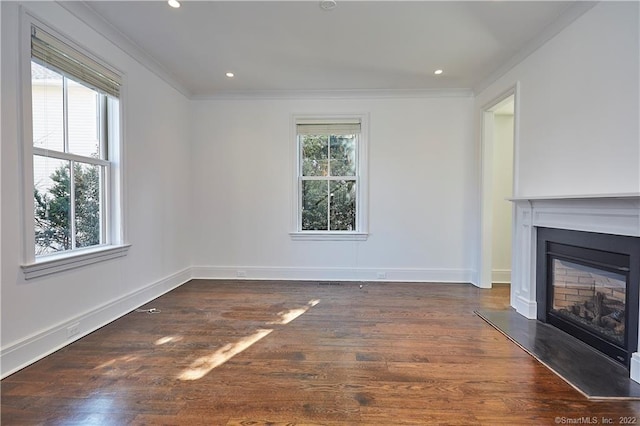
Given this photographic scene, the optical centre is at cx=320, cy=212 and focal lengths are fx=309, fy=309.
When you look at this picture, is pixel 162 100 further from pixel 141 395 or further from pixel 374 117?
pixel 141 395

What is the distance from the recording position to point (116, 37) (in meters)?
3.07

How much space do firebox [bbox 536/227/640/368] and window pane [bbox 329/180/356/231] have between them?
2441mm

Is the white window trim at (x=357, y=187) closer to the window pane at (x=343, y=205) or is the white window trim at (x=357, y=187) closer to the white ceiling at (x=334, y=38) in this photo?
the window pane at (x=343, y=205)

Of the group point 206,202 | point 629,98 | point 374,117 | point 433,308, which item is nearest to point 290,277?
point 206,202

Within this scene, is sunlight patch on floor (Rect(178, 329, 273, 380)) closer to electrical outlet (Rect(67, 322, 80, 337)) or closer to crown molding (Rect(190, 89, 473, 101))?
electrical outlet (Rect(67, 322, 80, 337))

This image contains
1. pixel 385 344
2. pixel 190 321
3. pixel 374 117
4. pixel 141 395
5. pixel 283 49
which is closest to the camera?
pixel 141 395

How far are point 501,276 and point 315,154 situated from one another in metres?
3.42

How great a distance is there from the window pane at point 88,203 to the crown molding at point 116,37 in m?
1.26

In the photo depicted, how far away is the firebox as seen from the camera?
2.15 metres

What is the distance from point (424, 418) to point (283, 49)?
3.49m

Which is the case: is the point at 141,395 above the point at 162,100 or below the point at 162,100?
below

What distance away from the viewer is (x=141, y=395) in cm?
186

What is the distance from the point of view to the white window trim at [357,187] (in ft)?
15.3

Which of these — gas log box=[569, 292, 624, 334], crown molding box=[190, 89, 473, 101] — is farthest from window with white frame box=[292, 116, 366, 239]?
gas log box=[569, 292, 624, 334]
